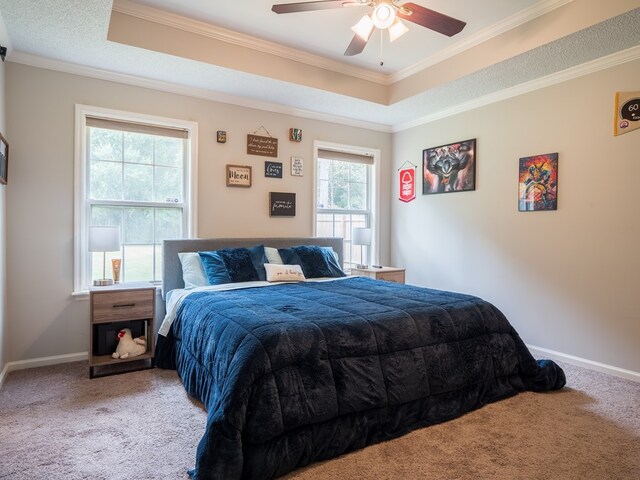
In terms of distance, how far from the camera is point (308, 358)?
78.5 inches

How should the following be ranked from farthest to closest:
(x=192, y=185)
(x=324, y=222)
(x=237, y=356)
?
(x=324, y=222) < (x=192, y=185) < (x=237, y=356)

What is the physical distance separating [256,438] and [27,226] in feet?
9.26

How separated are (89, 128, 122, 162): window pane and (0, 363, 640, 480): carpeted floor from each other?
6.52 feet

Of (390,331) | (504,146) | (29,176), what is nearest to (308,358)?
(390,331)

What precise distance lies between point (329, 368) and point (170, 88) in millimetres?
3195

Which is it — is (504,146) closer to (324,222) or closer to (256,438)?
(324,222)

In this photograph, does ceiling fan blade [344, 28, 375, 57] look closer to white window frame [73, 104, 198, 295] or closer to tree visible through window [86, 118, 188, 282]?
tree visible through window [86, 118, 188, 282]

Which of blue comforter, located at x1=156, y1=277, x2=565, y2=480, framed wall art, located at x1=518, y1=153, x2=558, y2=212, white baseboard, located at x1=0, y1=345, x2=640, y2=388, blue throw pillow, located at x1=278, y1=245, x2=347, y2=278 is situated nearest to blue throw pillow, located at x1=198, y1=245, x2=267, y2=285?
blue throw pillow, located at x1=278, y1=245, x2=347, y2=278

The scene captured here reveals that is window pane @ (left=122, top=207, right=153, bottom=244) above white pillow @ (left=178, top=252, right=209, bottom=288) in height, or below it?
above

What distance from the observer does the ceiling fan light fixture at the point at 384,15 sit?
2.38 metres

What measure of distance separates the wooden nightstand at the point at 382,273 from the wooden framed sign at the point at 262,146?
169 centimetres

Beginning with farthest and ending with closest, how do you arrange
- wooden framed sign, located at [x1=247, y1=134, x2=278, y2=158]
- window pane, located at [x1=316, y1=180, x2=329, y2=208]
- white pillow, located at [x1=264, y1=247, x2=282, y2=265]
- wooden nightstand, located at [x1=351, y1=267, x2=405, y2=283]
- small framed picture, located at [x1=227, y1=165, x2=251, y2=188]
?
window pane, located at [x1=316, y1=180, x2=329, y2=208] < wooden nightstand, located at [x1=351, y1=267, x2=405, y2=283] < wooden framed sign, located at [x1=247, y1=134, x2=278, y2=158] < small framed picture, located at [x1=227, y1=165, x2=251, y2=188] < white pillow, located at [x1=264, y1=247, x2=282, y2=265]

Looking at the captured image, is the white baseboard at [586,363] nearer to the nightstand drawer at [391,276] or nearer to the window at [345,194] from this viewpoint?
the nightstand drawer at [391,276]

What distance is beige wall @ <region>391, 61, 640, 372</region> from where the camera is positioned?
313 cm
